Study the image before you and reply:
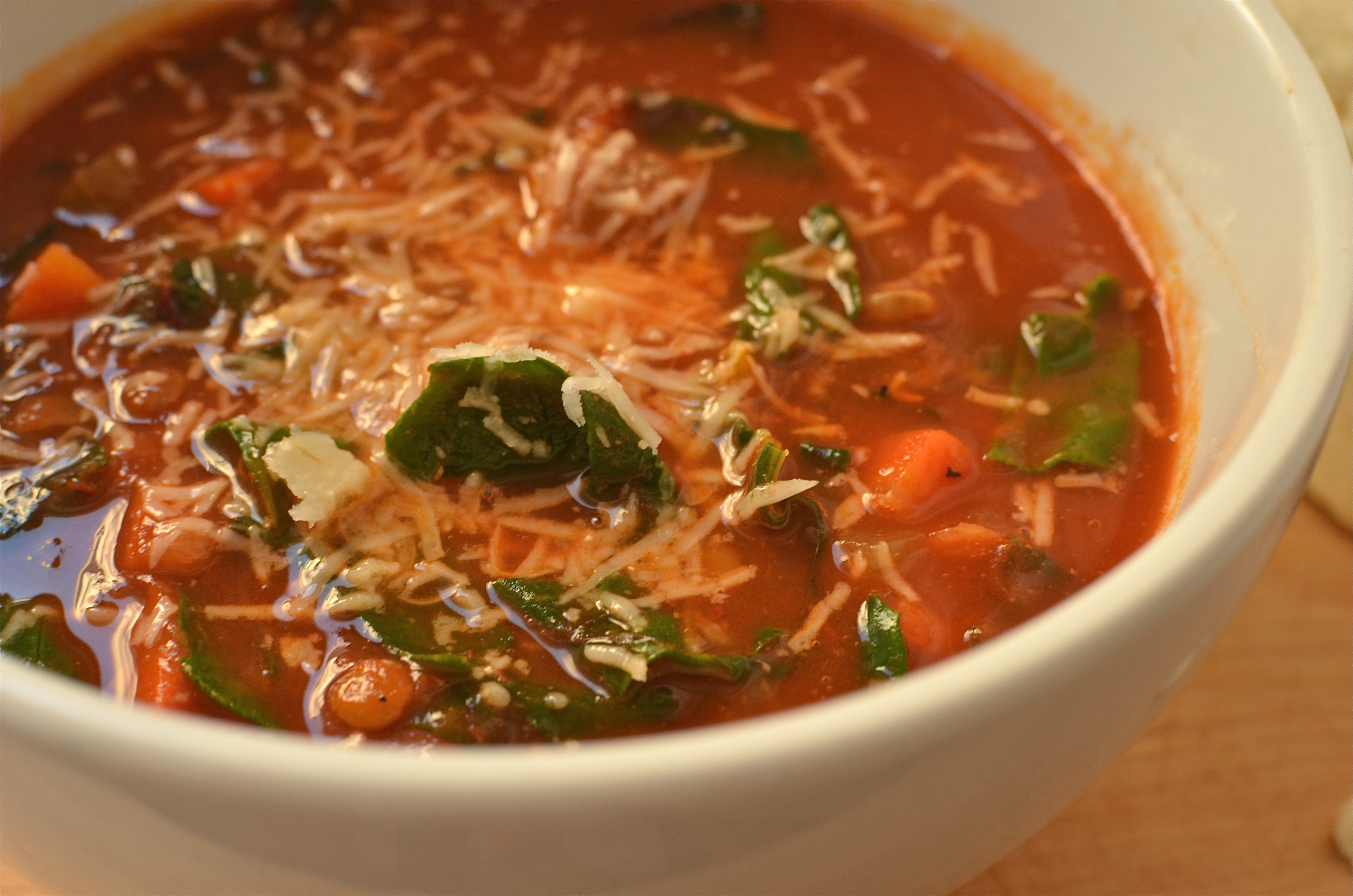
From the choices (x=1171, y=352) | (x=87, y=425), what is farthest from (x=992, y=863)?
(x=87, y=425)

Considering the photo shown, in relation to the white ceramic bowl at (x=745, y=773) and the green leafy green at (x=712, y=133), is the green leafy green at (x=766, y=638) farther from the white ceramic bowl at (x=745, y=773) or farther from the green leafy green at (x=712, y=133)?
the green leafy green at (x=712, y=133)

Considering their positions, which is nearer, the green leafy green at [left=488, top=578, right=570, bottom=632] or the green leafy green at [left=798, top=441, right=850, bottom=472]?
the green leafy green at [left=488, top=578, right=570, bottom=632]

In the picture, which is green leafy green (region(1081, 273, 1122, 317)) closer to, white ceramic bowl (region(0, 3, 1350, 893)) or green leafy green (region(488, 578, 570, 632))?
white ceramic bowl (region(0, 3, 1350, 893))

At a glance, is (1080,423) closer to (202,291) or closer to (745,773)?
(745,773)

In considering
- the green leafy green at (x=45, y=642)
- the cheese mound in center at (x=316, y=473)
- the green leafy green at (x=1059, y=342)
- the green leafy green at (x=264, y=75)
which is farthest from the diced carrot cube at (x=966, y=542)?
the green leafy green at (x=264, y=75)

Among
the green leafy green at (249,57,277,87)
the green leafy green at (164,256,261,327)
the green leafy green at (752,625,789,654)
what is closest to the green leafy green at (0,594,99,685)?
the green leafy green at (164,256,261,327)

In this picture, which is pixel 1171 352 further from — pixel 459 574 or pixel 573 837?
pixel 573 837

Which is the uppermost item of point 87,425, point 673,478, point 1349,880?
point 87,425
